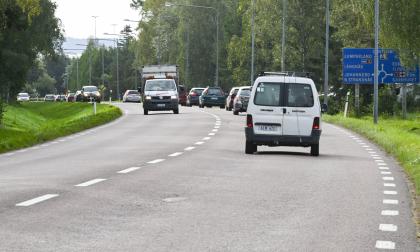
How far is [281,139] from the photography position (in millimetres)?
23938

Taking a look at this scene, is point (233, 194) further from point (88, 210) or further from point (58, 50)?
point (58, 50)

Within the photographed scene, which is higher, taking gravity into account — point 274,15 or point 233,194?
point 274,15

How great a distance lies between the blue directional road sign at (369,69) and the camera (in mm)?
46438

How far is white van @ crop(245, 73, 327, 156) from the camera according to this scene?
943 inches

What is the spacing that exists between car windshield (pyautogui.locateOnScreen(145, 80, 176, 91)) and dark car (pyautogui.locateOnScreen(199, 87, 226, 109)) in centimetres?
2194

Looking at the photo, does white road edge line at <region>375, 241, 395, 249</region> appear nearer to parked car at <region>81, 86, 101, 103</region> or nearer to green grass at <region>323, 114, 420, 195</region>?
green grass at <region>323, 114, 420, 195</region>

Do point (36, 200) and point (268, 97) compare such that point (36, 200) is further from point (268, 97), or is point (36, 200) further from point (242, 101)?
point (242, 101)

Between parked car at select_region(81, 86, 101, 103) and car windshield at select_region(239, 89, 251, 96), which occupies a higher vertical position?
car windshield at select_region(239, 89, 251, 96)

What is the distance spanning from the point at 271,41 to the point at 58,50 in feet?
56.2

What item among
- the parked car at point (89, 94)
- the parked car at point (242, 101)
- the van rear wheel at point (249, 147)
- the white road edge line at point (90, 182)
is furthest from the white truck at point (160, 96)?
the parked car at point (89, 94)

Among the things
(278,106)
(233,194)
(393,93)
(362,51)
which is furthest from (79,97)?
(233,194)

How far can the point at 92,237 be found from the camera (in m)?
9.56

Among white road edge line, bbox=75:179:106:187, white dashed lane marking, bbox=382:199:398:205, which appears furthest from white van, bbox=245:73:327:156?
white dashed lane marking, bbox=382:199:398:205

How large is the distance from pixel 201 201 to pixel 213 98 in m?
65.5
